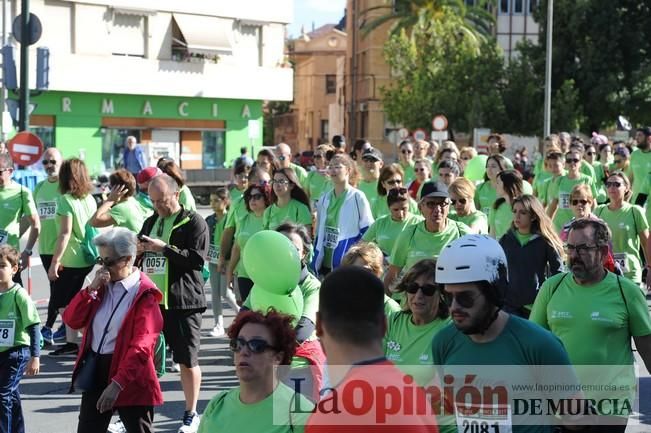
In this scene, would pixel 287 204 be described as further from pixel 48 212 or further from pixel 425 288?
pixel 425 288

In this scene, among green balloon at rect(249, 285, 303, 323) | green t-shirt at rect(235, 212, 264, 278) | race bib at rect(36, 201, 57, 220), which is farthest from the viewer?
race bib at rect(36, 201, 57, 220)

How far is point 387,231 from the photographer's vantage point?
30.9ft

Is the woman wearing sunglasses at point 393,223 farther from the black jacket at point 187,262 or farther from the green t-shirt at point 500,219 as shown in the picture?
the black jacket at point 187,262

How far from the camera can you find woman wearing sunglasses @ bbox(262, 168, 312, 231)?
10.5 meters

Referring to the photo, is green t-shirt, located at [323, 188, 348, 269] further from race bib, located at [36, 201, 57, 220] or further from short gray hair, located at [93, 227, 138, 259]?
short gray hair, located at [93, 227, 138, 259]

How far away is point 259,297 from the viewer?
20.8ft

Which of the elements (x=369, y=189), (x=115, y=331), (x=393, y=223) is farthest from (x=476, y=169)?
(x=115, y=331)

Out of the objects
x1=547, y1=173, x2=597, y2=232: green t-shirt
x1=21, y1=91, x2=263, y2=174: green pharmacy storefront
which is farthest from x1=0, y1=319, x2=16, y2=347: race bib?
x1=21, y1=91, x2=263, y2=174: green pharmacy storefront

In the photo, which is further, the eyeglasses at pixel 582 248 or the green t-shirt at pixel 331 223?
the green t-shirt at pixel 331 223

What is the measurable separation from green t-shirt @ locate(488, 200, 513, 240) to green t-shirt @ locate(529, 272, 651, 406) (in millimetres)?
4627

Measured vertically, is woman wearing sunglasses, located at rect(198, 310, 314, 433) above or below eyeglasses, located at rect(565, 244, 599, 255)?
below

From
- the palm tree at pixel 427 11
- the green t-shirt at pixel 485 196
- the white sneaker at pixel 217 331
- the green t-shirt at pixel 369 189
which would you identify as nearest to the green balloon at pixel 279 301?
the green t-shirt at pixel 369 189

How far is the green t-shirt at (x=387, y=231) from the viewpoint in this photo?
368 inches

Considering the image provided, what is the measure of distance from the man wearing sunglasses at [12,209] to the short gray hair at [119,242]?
4.46m
